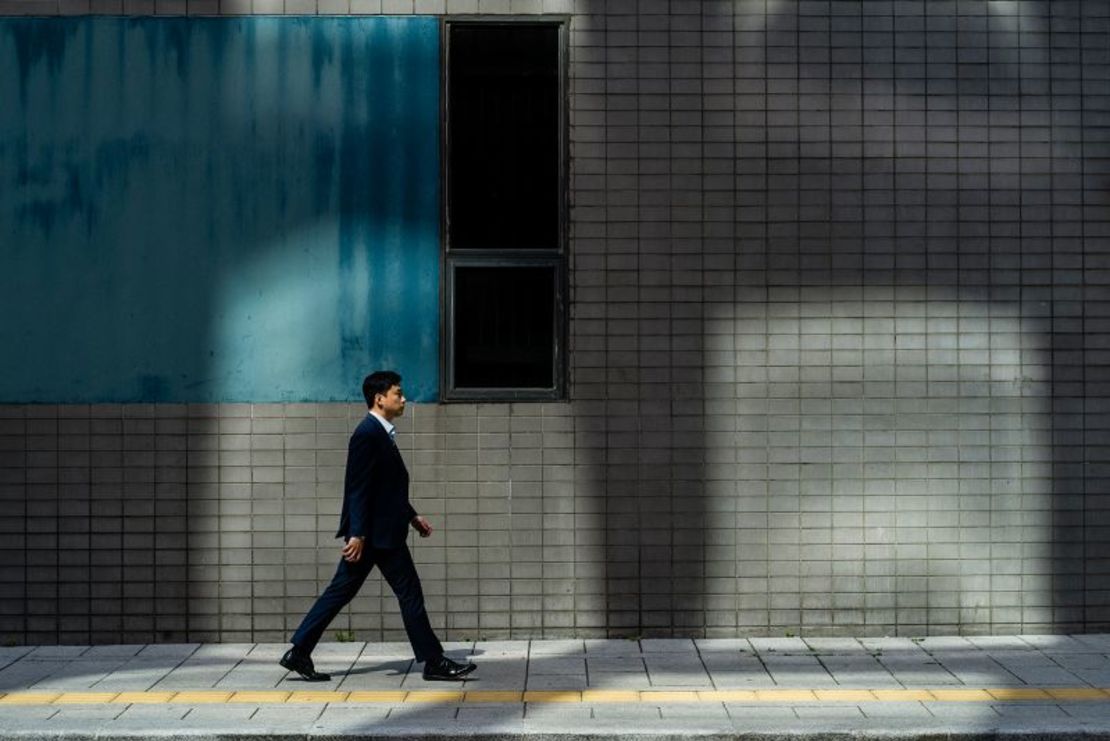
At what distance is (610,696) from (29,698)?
3.33 metres

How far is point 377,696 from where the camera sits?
8.38 meters

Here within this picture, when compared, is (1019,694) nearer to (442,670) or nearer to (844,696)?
(844,696)

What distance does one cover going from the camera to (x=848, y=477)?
10.3 metres

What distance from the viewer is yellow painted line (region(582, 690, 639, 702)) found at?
8242 millimetres

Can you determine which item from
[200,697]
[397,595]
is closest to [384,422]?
[397,595]

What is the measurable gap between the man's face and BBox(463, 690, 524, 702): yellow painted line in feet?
5.69

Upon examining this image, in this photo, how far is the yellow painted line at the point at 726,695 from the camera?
8266mm

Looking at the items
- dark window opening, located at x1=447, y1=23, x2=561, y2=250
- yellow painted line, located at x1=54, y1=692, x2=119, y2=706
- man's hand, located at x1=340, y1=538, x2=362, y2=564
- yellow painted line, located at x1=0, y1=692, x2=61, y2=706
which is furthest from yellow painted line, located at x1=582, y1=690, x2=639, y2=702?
dark window opening, located at x1=447, y1=23, x2=561, y2=250

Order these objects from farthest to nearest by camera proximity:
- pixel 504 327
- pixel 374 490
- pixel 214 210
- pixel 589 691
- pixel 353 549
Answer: pixel 504 327, pixel 214 210, pixel 374 490, pixel 353 549, pixel 589 691

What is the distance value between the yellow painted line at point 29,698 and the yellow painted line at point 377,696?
172 cm

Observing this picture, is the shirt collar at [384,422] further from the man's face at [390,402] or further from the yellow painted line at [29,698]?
the yellow painted line at [29,698]

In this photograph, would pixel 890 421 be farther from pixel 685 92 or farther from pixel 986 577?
pixel 685 92

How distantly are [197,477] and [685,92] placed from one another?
14.2ft

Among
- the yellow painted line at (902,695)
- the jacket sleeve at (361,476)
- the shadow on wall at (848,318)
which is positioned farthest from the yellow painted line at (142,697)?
the yellow painted line at (902,695)
